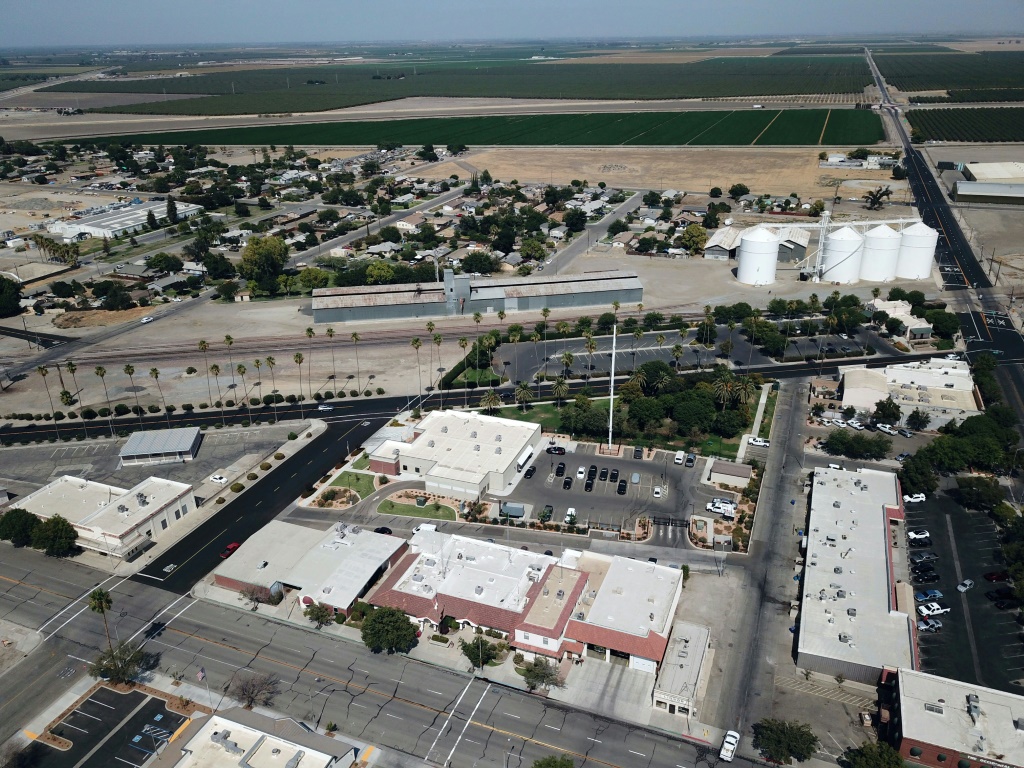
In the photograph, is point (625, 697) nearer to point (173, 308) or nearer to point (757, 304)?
point (757, 304)

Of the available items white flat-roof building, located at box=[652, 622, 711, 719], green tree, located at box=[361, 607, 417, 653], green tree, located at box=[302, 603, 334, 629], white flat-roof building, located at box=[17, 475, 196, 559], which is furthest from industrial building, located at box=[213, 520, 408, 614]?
white flat-roof building, located at box=[652, 622, 711, 719]

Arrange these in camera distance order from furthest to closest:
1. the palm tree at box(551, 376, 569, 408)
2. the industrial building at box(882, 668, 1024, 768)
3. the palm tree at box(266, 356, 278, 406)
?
1. the palm tree at box(266, 356, 278, 406)
2. the palm tree at box(551, 376, 569, 408)
3. the industrial building at box(882, 668, 1024, 768)

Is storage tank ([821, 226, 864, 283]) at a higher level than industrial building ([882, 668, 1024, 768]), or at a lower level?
higher

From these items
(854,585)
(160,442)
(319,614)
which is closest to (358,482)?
(319,614)

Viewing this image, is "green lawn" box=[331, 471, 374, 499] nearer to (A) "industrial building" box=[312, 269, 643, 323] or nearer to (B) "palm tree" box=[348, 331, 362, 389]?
(B) "palm tree" box=[348, 331, 362, 389]

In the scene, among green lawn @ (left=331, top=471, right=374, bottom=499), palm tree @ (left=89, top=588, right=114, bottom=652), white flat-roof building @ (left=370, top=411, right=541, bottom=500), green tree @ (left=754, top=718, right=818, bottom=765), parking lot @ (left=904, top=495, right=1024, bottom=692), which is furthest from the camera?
green lawn @ (left=331, top=471, right=374, bottom=499)

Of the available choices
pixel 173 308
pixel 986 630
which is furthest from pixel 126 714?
pixel 173 308

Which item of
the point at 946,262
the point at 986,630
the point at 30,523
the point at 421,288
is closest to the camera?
the point at 986,630
